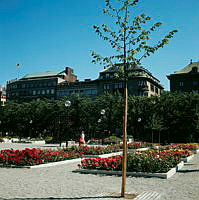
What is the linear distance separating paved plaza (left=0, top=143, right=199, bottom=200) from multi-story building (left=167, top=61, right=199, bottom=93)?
59094mm

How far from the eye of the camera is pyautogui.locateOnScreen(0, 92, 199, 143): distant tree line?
4284 cm

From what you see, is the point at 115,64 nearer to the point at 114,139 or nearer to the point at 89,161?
the point at 89,161

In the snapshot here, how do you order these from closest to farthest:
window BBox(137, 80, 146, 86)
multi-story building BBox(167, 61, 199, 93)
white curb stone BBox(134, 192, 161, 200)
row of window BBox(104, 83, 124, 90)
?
white curb stone BBox(134, 192, 161, 200) < multi-story building BBox(167, 61, 199, 93) < window BBox(137, 80, 146, 86) < row of window BBox(104, 83, 124, 90)

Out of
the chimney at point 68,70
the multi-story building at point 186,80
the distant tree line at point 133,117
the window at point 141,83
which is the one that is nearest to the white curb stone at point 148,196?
the distant tree line at point 133,117

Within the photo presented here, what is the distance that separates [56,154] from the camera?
15266mm

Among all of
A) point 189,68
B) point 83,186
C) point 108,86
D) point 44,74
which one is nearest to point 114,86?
point 108,86

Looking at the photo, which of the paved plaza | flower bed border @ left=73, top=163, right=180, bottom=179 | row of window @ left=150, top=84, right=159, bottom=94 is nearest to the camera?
the paved plaza

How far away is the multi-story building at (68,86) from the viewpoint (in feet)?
249

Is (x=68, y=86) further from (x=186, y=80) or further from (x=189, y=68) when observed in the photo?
(x=189, y=68)

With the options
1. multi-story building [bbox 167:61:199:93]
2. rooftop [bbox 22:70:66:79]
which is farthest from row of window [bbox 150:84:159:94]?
rooftop [bbox 22:70:66:79]

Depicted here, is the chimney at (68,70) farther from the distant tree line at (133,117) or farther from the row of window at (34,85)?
the distant tree line at (133,117)

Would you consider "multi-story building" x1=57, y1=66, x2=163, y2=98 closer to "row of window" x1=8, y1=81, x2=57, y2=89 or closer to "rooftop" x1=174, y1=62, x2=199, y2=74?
"row of window" x1=8, y1=81, x2=57, y2=89

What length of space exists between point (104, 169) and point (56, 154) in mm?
4465

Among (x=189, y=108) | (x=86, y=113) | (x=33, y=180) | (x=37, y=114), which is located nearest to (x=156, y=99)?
(x=189, y=108)
